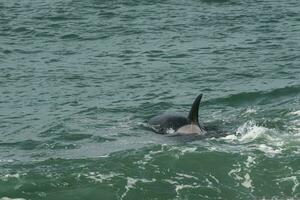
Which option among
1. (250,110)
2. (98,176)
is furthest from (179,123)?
(98,176)

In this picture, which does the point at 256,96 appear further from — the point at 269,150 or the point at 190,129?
the point at 269,150

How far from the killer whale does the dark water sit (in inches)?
13.0

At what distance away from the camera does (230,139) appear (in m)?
17.4

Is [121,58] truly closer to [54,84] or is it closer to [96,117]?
[54,84]

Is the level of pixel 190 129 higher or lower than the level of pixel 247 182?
lower

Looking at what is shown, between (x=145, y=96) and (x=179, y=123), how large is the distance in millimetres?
4422

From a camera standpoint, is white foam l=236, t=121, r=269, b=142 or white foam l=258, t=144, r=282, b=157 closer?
white foam l=258, t=144, r=282, b=157

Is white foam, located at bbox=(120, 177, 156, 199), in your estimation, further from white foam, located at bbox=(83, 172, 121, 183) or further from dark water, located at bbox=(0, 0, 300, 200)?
white foam, located at bbox=(83, 172, 121, 183)

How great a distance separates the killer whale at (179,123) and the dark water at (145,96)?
33 centimetres

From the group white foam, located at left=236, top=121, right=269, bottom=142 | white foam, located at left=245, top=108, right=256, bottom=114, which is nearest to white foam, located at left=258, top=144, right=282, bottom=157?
white foam, located at left=236, top=121, right=269, bottom=142

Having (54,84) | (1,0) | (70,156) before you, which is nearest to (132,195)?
(70,156)

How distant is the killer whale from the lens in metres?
17.6

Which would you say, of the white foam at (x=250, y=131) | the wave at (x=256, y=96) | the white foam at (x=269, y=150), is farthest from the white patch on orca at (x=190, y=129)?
the wave at (x=256, y=96)

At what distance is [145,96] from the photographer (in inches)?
879
